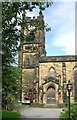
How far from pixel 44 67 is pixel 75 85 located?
599 cm

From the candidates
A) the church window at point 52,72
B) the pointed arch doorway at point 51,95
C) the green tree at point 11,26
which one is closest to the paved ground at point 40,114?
the green tree at point 11,26

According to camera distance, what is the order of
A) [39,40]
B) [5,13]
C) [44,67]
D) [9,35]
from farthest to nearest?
[39,40]
[44,67]
[9,35]
[5,13]

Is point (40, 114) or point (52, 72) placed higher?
point (52, 72)

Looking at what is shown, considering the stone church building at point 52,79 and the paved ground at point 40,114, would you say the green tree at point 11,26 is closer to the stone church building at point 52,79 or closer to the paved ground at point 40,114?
the paved ground at point 40,114

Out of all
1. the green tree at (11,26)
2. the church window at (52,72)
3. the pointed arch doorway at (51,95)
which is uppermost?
the green tree at (11,26)

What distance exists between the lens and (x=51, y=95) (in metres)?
47.3

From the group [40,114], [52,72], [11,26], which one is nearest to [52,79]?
[52,72]

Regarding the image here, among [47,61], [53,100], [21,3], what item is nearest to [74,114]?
[21,3]

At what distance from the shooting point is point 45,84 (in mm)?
47500

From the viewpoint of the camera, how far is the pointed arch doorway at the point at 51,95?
4731 cm

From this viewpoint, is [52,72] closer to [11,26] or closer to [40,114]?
[40,114]

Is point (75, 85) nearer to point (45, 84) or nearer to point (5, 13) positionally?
point (45, 84)

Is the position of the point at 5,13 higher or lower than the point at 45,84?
higher

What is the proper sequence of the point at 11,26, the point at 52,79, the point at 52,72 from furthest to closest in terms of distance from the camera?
the point at 52,72 < the point at 52,79 < the point at 11,26
